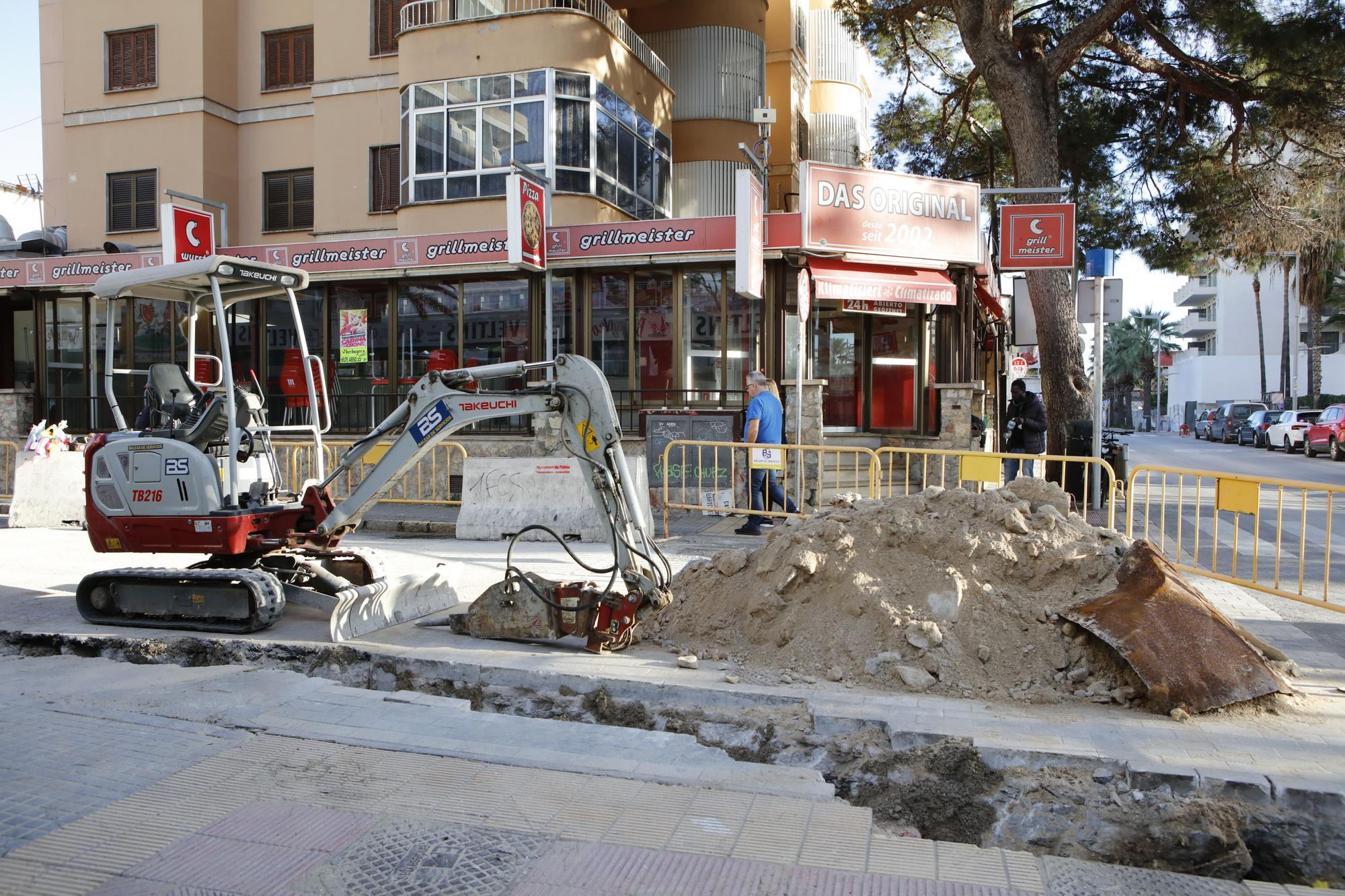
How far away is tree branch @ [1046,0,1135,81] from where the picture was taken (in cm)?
1630

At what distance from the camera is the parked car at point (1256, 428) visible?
3878 centimetres

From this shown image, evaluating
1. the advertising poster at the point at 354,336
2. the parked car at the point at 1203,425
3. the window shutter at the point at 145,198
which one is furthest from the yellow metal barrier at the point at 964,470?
the parked car at the point at 1203,425

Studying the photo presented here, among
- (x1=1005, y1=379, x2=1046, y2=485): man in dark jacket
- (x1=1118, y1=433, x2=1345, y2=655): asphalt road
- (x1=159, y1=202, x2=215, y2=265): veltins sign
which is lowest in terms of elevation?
(x1=1118, y1=433, x2=1345, y2=655): asphalt road

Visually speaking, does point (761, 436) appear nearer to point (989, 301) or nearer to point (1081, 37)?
point (1081, 37)

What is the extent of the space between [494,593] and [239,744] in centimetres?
235

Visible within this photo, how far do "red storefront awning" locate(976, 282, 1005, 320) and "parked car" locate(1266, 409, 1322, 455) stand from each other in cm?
1602

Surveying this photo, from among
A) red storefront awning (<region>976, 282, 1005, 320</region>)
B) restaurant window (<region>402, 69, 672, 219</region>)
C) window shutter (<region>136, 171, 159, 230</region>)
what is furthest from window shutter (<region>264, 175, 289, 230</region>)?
red storefront awning (<region>976, 282, 1005, 320</region>)

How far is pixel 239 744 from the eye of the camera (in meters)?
4.65

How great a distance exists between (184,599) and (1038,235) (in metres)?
14.0

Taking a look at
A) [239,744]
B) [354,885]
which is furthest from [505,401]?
[354,885]

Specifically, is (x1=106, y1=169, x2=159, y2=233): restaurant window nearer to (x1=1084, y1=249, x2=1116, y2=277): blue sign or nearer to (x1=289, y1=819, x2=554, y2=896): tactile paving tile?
(x1=1084, y1=249, x2=1116, y2=277): blue sign

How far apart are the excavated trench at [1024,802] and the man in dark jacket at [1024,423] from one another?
12.0 m

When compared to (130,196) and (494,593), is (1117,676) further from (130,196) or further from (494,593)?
(130,196)

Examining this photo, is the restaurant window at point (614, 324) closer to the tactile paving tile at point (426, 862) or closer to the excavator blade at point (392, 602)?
the excavator blade at point (392, 602)
